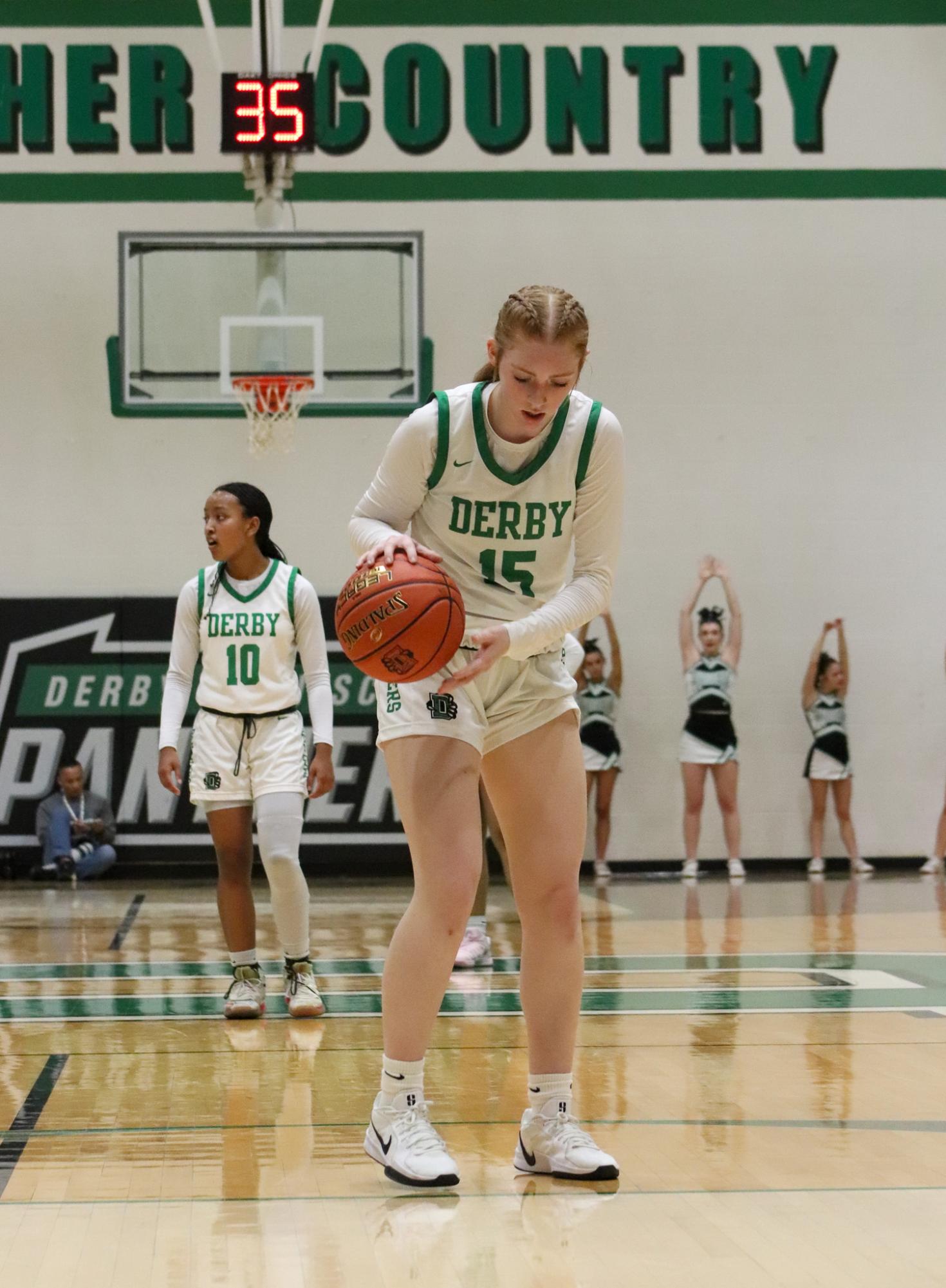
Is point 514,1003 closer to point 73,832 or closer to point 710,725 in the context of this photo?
point 710,725

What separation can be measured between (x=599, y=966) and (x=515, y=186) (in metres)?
8.23

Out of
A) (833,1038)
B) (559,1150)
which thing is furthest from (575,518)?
(833,1038)

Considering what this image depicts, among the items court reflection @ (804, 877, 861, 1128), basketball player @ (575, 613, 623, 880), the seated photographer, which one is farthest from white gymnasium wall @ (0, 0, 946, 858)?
court reflection @ (804, 877, 861, 1128)

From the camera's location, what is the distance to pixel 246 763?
5852mm

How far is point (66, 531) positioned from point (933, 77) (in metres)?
8.47

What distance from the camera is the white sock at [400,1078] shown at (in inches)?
135

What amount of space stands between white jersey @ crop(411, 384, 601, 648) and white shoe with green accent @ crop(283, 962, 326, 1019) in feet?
8.91

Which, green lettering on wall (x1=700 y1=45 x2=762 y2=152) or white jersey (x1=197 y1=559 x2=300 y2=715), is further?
green lettering on wall (x1=700 y1=45 x2=762 y2=152)

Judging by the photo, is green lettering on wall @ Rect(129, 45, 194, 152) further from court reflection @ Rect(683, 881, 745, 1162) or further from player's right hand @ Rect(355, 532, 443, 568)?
player's right hand @ Rect(355, 532, 443, 568)

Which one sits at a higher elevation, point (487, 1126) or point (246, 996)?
point (487, 1126)

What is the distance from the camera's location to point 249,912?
5961mm

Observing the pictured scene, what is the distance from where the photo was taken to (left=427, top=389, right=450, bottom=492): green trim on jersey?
3.44 meters

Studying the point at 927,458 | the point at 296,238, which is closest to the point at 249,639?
the point at 296,238

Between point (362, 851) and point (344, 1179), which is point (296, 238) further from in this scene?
point (344, 1179)
